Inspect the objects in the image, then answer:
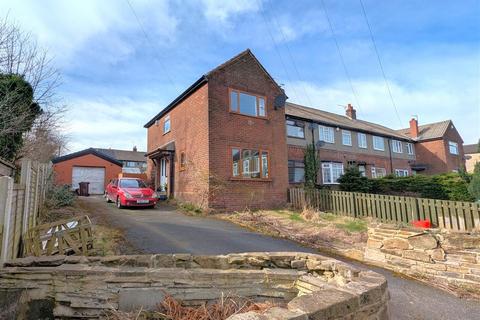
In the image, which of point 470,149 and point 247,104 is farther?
point 470,149

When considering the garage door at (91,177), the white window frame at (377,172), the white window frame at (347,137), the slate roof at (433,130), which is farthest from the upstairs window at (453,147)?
the garage door at (91,177)

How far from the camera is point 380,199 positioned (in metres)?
13.6

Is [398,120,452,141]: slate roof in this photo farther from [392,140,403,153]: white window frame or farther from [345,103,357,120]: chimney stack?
[345,103,357,120]: chimney stack

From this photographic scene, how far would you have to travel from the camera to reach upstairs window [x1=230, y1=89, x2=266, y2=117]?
585 inches

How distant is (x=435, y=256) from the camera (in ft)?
19.8

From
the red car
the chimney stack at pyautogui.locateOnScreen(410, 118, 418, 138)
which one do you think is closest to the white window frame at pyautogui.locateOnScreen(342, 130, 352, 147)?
the chimney stack at pyautogui.locateOnScreen(410, 118, 418, 138)

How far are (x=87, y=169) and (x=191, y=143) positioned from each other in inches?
641

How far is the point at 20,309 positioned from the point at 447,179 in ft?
69.3

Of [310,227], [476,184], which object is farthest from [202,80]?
[476,184]

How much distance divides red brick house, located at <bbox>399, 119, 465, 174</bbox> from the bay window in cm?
2419

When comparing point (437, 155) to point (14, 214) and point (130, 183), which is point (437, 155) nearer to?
point (130, 183)

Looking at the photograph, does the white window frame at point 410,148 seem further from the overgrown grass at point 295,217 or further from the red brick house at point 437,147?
the overgrown grass at point 295,217

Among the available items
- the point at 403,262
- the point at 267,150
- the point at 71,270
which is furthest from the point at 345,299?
the point at 267,150

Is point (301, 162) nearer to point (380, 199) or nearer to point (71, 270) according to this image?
point (380, 199)
